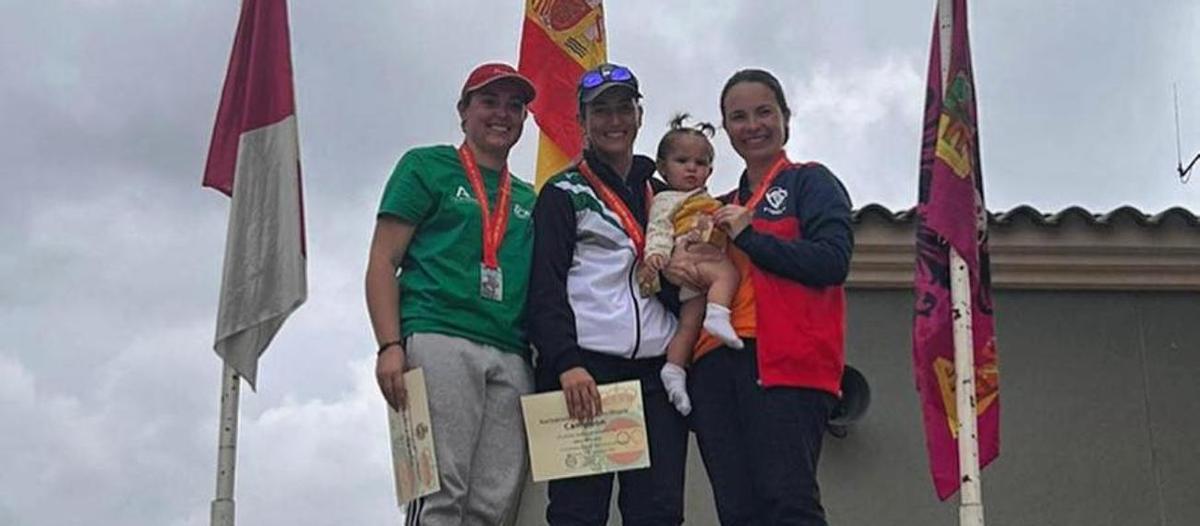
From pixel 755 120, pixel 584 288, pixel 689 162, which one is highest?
pixel 755 120

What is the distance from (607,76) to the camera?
4.65 meters

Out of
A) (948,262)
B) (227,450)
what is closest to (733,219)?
(948,262)

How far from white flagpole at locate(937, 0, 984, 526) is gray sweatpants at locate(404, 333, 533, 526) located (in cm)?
141

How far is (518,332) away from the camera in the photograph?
4512 millimetres

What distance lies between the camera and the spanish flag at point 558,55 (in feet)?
23.6

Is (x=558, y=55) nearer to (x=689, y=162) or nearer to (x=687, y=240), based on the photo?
(x=689, y=162)

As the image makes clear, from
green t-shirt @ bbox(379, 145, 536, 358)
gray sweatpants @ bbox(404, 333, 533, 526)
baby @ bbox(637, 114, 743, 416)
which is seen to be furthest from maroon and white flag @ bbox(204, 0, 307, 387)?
baby @ bbox(637, 114, 743, 416)

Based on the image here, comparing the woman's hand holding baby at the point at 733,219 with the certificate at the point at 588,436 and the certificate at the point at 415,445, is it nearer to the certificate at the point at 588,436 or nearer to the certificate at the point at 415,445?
the certificate at the point at 588,436

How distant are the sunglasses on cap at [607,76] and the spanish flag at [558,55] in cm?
245

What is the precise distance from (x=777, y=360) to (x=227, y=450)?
72.0 inches

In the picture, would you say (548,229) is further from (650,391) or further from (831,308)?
(831,308)

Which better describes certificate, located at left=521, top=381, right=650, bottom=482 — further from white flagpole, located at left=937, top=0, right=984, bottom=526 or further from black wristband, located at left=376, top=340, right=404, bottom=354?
white flagpole, located at left=937, top=0, right=984, bottom=526

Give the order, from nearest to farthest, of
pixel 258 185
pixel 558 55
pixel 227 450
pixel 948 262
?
pixel 227 450 < pixel 948 262 < pixel 258 185 < pixel 558 55

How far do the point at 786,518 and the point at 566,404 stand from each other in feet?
2.21
